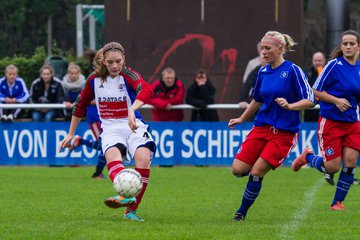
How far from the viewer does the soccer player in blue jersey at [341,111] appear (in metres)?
11.6

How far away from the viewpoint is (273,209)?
38.7 ft

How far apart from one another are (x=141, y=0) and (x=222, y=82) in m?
2.33

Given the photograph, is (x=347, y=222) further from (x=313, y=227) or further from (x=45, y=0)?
(x=45, y=0)

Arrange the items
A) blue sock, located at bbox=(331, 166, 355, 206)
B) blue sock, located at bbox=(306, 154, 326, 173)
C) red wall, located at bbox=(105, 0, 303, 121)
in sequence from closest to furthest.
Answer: blue sock, located at bbox=(331, 166, 355, 206)
blue sock, located at bbox=(306, 154, 326, 173)
red wall, located at bbox=(105, 0, 303, 121)

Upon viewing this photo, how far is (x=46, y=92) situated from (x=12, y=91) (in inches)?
26.4

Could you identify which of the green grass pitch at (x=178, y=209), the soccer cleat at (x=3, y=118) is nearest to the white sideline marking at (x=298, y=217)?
the green grass pitch at (x=178, y=209)

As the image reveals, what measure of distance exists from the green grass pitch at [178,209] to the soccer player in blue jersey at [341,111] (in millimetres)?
478

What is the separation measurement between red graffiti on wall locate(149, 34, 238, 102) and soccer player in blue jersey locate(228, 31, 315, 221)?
1027 cm

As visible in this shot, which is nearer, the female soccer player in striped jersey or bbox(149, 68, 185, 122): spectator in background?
the female soccer player in striped jersey

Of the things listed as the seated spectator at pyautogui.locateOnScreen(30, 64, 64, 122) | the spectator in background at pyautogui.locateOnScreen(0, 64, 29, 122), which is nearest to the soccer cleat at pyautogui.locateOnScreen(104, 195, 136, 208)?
the seated spectator at pyautogui.locateOnScreen(30, 64, 64, 122)

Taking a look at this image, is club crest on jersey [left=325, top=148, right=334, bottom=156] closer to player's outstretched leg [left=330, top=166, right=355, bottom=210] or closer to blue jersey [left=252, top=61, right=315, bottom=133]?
player's outstretched leg [left=330, top=166, right=355, bottom=210]

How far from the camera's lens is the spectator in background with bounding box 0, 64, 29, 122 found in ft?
65.6

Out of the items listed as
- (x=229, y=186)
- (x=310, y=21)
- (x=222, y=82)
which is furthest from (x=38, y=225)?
(x=310, y=21)

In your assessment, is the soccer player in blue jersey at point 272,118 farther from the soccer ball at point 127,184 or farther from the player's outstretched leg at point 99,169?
the player's outstretched leg at point 99,169
